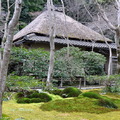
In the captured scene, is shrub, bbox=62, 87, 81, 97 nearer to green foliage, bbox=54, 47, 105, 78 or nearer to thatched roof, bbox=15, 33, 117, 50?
green foliage, bbox=54, 47, 105, 78

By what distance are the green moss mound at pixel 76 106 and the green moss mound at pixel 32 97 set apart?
0.63 m

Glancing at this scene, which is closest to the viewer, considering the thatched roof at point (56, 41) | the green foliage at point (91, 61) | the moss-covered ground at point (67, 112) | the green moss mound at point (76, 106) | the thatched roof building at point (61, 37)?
the moss-covered ground at point (67, 112)

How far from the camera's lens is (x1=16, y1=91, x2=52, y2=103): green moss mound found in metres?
5.99

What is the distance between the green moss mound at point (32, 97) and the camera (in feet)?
19.7

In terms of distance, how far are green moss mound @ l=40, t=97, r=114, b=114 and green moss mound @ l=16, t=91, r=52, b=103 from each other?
629 millimetres

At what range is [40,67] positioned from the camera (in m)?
10.8

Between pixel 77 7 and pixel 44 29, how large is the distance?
5758 mm

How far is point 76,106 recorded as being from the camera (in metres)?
5.39

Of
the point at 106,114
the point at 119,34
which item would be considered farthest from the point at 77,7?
the point at 106,114

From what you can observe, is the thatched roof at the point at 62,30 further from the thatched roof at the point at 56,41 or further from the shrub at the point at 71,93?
the shrub at the point at 71,93

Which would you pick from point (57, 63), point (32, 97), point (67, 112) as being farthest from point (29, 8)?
point (67, 112)

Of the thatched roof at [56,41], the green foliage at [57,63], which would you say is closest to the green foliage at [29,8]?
the thatched roof at [56,41]

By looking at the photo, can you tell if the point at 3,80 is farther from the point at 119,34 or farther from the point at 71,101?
the point at 119,34

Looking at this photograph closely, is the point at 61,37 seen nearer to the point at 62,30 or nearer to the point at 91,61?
the point at 62,30
